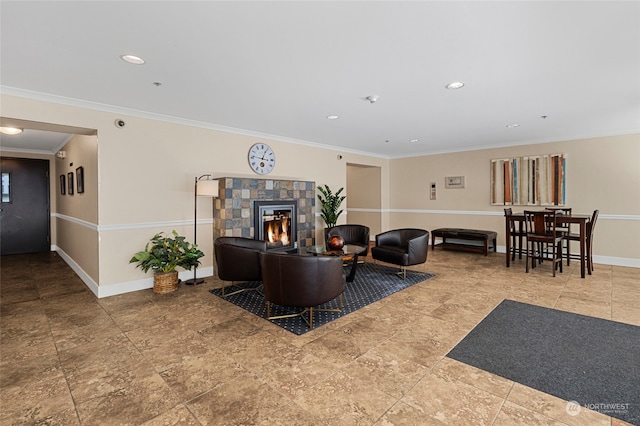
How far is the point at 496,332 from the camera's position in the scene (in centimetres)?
294

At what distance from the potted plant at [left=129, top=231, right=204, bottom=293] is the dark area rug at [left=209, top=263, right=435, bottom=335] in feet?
1.93

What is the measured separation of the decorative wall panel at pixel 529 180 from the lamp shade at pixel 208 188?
20.3 feet

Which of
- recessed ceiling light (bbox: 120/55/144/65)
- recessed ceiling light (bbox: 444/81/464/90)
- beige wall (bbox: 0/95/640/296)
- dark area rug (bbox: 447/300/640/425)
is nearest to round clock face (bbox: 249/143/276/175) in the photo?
beige wall (bbox: 0/95/640/296)

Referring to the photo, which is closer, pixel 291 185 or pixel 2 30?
pixel 2 30

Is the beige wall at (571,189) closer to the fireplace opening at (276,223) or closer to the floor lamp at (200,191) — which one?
the fireplace opening at (276,223)

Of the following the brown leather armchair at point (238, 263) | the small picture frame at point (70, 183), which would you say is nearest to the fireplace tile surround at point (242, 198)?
the brown leather armchair at point (238, 263)

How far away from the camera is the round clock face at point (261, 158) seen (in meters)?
5.58

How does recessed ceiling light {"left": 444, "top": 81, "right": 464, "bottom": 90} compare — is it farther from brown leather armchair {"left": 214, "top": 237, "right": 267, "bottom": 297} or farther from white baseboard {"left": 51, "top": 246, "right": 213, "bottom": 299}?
white baseboard {"left": 51, "top": 246, "right": 213, "bottom": 299}

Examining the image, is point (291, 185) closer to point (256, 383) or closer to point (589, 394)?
point (256, 383)

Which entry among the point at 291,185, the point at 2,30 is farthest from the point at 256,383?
the point at 291,185

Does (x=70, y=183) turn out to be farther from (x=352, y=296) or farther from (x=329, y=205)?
(x=352, y=296)

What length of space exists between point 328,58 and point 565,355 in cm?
324

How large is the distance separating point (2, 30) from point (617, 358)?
17.7 feet

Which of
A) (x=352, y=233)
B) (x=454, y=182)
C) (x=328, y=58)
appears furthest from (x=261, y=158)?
(x=454, y=182)
